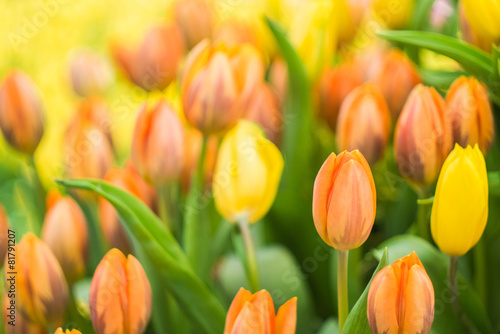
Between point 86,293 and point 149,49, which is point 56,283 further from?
point 149,49

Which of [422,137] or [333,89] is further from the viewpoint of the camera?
[333,89]

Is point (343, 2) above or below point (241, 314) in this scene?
above

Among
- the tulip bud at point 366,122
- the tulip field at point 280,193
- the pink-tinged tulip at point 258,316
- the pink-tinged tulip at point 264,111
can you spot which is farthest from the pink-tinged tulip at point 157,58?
the pink-tinged tulip at point 258,316

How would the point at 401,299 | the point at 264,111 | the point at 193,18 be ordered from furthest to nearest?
the point at 193,18
the point at 264,111
the point at 401,299

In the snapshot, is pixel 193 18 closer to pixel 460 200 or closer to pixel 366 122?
pixel 366 122

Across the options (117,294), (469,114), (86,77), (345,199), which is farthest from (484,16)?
(86,77)

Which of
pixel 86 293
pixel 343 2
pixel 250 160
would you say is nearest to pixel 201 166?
pixel 250 160

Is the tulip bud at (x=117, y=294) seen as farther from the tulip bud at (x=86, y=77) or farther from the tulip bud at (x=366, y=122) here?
the tulip bud at (x=86, y=77)

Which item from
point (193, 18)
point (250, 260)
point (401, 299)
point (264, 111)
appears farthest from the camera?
point (193, 18)
